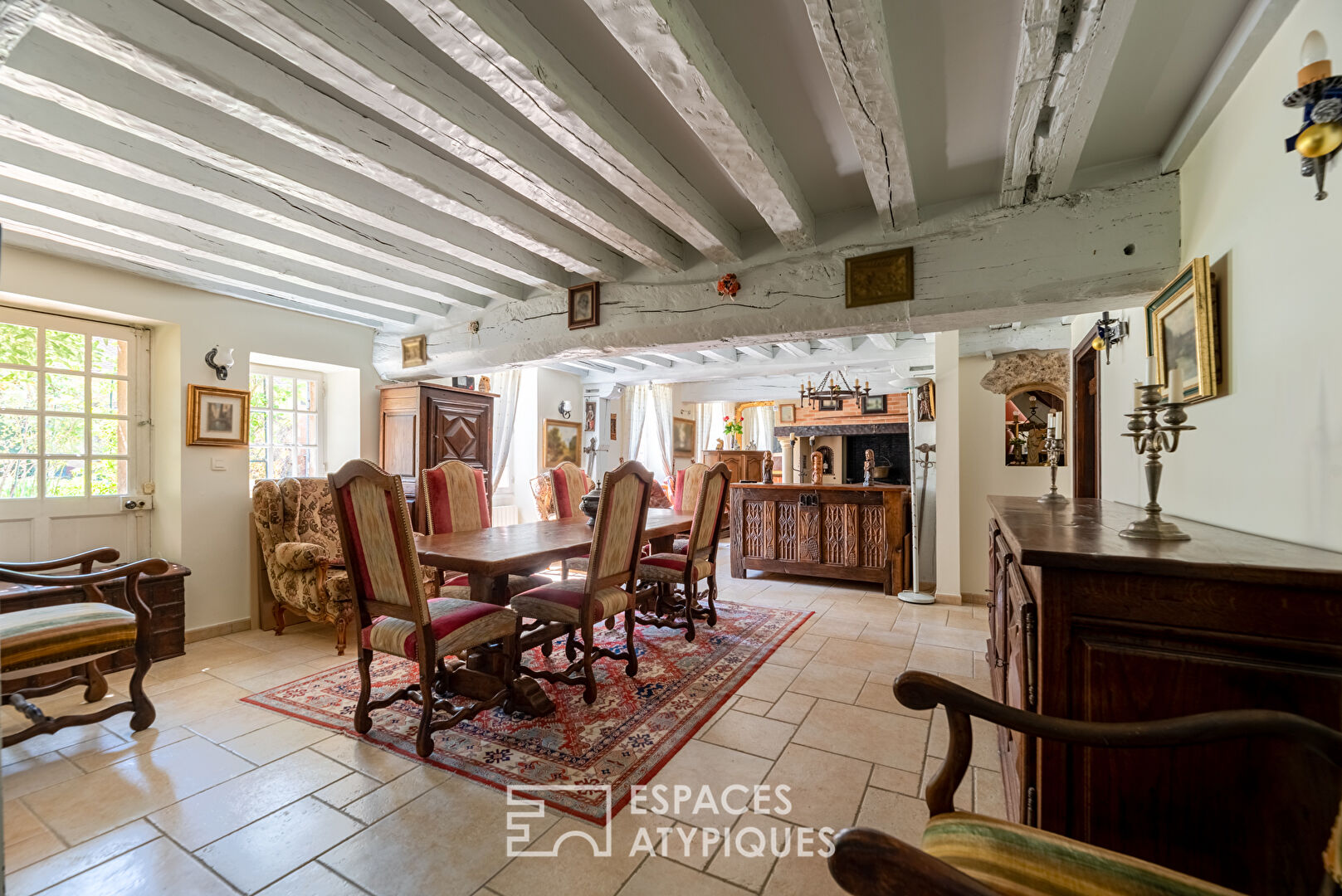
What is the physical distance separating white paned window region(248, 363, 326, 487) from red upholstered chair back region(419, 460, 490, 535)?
165cm

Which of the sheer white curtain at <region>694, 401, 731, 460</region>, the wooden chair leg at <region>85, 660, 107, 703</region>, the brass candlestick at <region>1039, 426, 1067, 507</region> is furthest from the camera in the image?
the sheer white curtain at <region>694, 401, 731, 460</region>

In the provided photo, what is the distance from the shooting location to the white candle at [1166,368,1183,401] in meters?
1.96

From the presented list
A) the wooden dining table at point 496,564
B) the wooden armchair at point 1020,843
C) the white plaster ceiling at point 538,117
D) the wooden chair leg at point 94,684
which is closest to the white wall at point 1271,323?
the white plaster ceiling at point 538,117

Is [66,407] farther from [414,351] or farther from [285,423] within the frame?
[414,351]

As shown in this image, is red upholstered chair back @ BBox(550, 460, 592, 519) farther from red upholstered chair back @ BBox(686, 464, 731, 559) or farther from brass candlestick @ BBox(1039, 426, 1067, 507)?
brass candlestick @ BBox(1039, 426, 1067, 507)

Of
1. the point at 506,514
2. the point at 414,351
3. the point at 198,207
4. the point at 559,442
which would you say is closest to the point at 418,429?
the point at 414,351

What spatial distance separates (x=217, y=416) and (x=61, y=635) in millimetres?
1949

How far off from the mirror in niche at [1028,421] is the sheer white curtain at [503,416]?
5.05 m

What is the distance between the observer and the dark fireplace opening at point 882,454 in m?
6.01

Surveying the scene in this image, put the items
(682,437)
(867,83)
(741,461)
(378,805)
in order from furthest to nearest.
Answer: (682,437) < (741,461) < (378,805) < (867,83)

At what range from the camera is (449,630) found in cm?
221

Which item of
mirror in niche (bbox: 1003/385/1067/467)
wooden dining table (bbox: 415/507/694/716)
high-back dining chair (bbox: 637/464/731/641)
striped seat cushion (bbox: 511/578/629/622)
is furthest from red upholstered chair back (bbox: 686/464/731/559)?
mirror in niche (bbox: 1003/385/1067/467)

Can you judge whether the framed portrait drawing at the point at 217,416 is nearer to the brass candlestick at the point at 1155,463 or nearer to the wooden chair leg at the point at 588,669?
the wooden chair leg at the point at 588,669

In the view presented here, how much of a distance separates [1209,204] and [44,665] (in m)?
4.63
